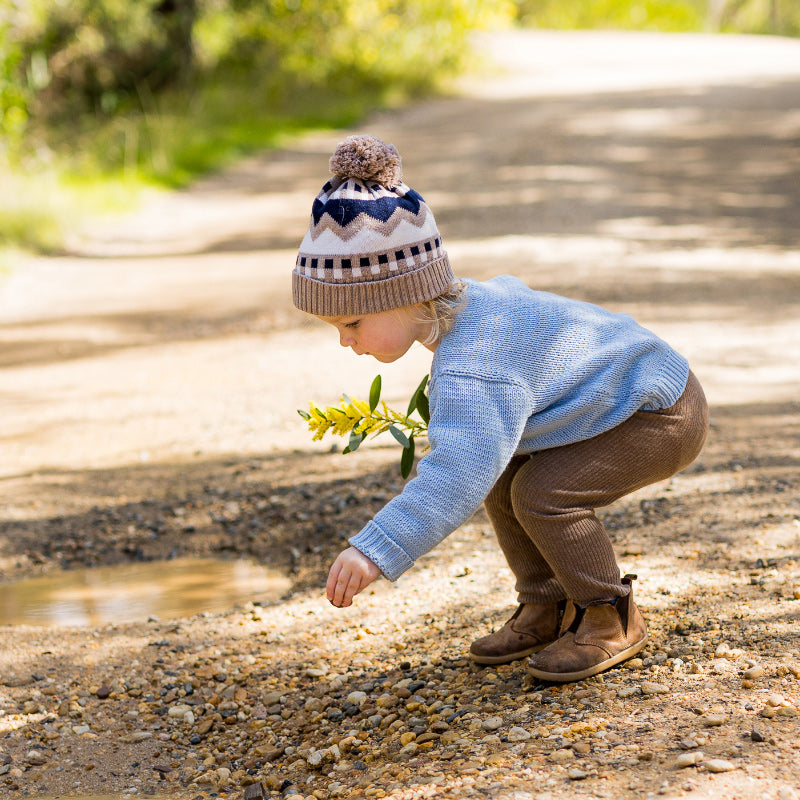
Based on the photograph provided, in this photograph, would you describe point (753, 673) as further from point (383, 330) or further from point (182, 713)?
point (182, 713)

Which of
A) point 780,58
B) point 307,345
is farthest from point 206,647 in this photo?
point 780,58

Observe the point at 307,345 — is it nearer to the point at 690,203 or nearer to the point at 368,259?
the point at 368,259

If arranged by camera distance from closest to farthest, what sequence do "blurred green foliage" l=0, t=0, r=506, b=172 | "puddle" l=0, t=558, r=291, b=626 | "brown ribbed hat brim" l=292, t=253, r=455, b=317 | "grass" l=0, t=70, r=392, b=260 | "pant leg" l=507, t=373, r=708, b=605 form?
"brown ribbed hat brim" l=292, t=253, r=455, b=317 → "pant leg" l=507, t=373, r=708, b=605 → "puddle" l=0, t=558, r=291, b=626 → "grass" l=0, t=70, r=392, b=260 → "blurred green foliage" l=0, t=0, r=506, b=172

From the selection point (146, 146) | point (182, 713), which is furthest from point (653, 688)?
point (146, 146)

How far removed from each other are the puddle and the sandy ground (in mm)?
97

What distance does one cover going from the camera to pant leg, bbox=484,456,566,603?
8.68ft

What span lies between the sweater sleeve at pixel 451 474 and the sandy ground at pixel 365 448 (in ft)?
1.59

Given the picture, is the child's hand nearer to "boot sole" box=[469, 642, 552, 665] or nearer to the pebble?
the pebble

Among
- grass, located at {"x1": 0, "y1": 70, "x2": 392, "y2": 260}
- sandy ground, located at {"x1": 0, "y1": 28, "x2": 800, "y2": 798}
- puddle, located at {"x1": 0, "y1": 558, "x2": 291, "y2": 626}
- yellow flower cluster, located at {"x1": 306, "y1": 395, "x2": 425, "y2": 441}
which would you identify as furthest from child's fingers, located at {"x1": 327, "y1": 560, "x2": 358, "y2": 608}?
grass, located at {"x1": 0, "y1": 70, "x2": 392, "y2": 260}

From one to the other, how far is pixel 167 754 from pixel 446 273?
1.36 metres

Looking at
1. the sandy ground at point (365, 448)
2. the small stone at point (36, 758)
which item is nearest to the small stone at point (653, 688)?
the sandy ground at point (365, 448)

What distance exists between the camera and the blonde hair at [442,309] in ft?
7.75

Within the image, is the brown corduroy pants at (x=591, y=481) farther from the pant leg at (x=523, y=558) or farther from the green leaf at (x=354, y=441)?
the green leaf at (x=354, y=441)

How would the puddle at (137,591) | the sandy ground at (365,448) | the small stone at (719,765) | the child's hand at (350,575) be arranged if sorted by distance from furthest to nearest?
1. the puddle at (137,591)
2. the sandy ground at (365,448)
3. the child's hand at (350,575)
4. the small stone at (719,765)
